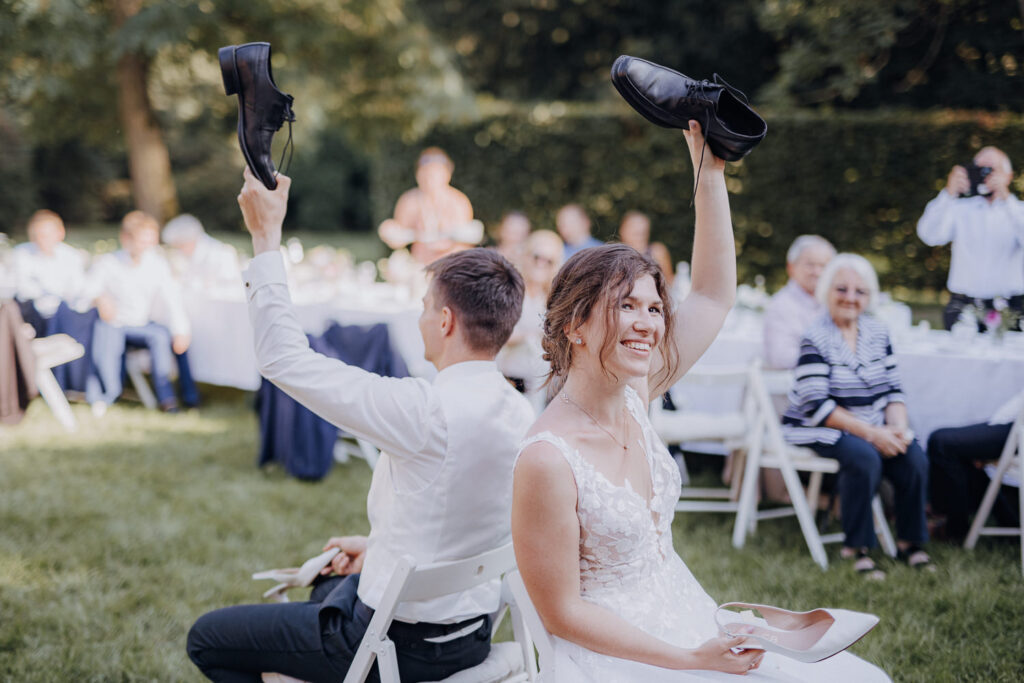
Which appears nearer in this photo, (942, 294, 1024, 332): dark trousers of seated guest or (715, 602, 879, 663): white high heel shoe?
(715, 602, 879, 663): white high heel shoe

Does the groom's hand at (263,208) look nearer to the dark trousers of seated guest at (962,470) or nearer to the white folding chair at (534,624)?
the white folding chair at (534,624)

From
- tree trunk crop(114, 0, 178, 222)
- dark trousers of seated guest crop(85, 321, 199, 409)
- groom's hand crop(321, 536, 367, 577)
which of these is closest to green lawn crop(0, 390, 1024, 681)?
dark trousers of seated guest crop(85, 321, 199, 409)

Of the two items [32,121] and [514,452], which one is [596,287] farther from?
[32,121]

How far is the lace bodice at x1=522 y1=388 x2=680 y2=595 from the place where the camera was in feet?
5.22

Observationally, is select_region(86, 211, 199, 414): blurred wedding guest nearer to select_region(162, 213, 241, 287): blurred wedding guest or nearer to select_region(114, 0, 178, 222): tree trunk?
select_region(162, 213, 241, 287): blurred wedding guest

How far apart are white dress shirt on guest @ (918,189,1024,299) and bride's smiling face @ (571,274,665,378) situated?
3911 millimetres

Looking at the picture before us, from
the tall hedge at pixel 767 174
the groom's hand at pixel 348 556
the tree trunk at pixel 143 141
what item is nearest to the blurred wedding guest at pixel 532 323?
the groom's hand at pixel 348 556

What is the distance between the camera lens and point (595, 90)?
1503 cm

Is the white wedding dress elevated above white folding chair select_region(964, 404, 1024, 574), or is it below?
above

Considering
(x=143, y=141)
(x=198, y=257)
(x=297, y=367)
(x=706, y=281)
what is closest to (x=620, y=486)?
(x=706, y=281)

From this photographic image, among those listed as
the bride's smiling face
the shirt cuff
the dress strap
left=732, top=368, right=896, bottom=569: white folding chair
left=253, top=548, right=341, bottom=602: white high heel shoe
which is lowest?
left=732, top=368, right=896, bottom=569: white folding chair

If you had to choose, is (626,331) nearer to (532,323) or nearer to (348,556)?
(348,556)

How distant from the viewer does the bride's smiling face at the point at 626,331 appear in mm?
→ 1631

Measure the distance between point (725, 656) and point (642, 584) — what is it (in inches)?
9.5
